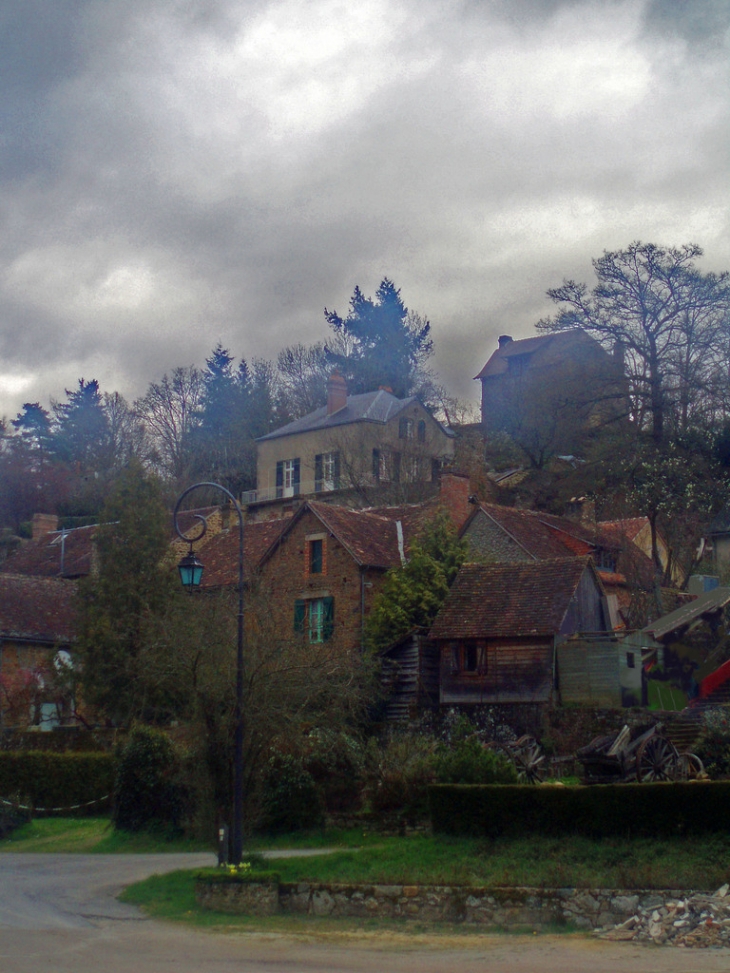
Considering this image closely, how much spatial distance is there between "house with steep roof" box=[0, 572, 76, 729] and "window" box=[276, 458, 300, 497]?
23.4m

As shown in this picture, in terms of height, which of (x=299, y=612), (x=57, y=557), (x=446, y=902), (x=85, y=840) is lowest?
(x=85, y=840)

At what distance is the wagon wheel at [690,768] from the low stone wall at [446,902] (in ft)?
22.6

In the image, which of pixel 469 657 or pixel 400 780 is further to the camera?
pixel 469 657

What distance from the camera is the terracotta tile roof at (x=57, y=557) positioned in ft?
165

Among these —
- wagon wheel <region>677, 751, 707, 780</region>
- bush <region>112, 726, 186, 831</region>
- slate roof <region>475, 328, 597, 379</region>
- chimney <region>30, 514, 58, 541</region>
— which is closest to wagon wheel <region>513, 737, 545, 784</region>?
wagon wheel <region>677, 751, 707, 780</region>

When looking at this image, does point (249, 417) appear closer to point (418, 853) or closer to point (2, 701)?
point (2, 701)

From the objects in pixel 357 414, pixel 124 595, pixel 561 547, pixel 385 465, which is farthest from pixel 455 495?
pixel 357 414

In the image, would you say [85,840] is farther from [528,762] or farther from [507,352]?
[507,352]

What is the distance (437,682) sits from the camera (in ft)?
110

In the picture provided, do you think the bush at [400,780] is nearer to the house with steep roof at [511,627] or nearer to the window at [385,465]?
the house with steep roof at [511,627]

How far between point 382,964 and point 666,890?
15.9ft

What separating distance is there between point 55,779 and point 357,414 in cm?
3645

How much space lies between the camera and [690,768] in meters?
22.9

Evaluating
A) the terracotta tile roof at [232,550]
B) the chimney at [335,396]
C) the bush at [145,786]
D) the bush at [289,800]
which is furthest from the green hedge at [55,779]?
the chimney at [335,396]
